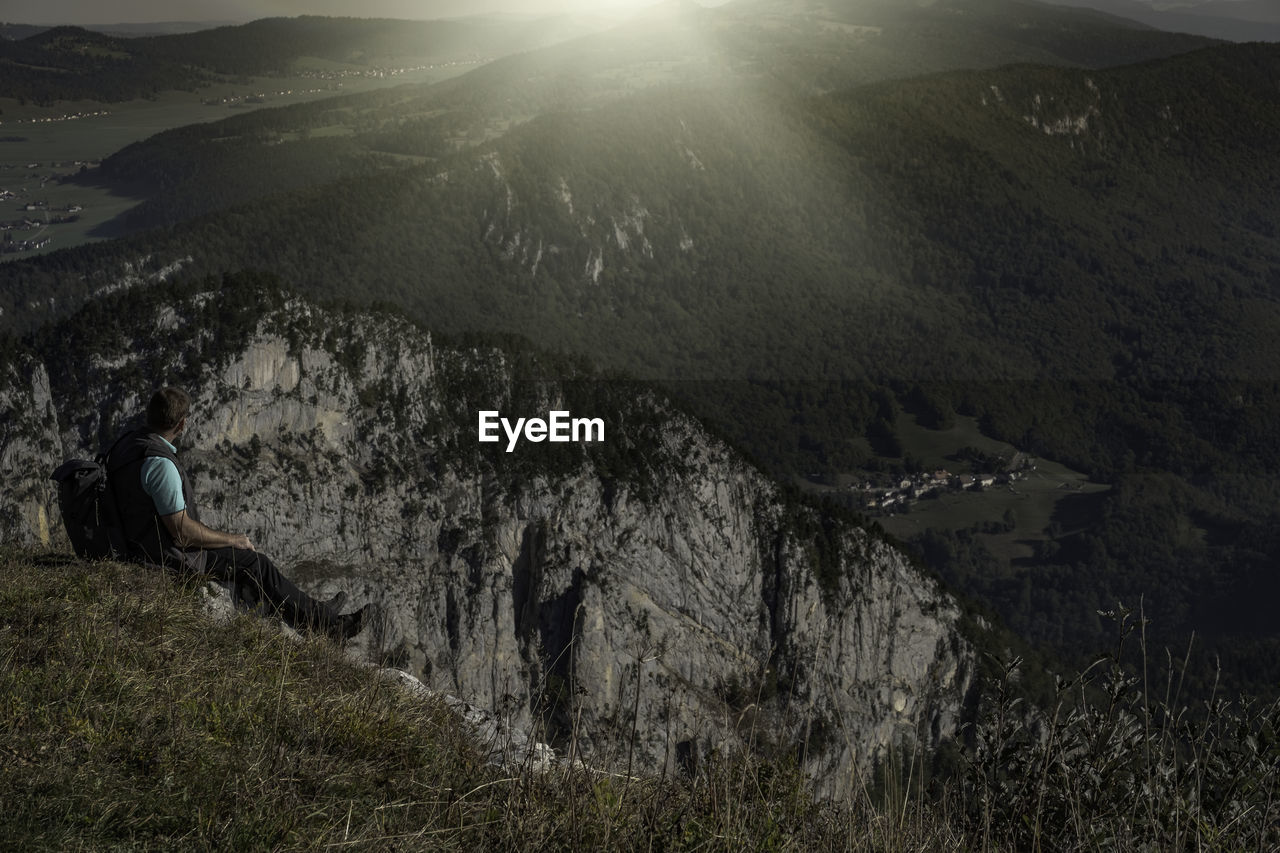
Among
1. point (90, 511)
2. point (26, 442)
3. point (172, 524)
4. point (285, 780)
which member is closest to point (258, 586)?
point (172, 524)

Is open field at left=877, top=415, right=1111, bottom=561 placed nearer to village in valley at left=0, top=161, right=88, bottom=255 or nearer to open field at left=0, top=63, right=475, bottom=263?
village in valley at left=0, top=161, right=88, bottom=255

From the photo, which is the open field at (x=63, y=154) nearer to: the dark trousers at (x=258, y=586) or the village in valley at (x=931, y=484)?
the village in valley at (x=931, y=484)

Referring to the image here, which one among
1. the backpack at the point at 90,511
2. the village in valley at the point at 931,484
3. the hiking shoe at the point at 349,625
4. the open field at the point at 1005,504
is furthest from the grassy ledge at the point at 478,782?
the village in valley at the point at 931,484

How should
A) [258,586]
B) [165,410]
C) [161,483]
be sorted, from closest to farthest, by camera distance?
[161,483], [165,410], [258,586]

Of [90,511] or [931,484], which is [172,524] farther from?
[931,484]

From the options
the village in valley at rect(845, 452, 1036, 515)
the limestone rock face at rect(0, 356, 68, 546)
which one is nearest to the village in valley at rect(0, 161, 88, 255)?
the limestone rock face at rect(0, 356, 68, 546)

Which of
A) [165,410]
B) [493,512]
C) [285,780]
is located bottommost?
[493,512]
